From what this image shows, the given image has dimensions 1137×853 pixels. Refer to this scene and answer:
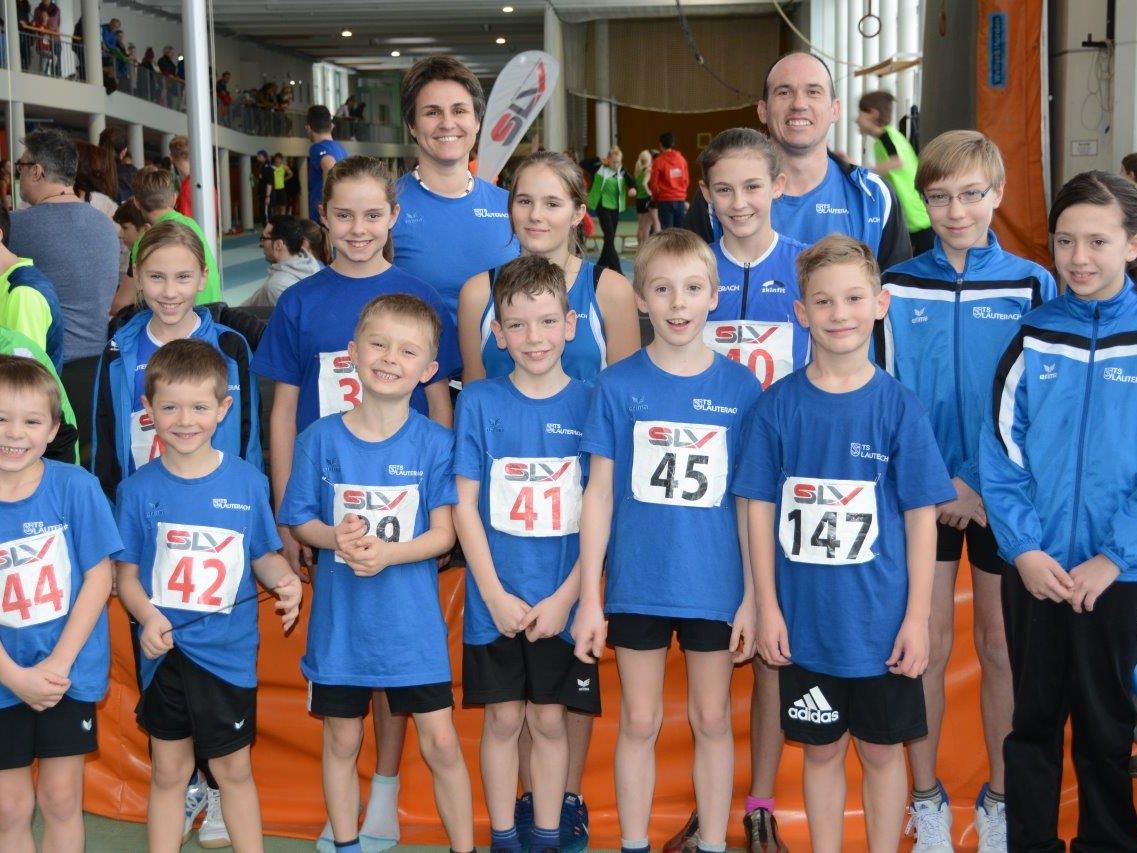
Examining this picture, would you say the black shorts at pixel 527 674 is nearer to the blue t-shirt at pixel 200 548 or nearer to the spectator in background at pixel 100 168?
the blue t-shirt at pixel 200 548

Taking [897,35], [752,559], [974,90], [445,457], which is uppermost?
[897,35]

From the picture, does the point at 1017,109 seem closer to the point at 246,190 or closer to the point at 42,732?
the point at 42,732

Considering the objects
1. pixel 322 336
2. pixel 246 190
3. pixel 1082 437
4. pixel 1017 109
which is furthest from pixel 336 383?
pixel 246 190

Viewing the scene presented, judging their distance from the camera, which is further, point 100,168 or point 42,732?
point 100,168

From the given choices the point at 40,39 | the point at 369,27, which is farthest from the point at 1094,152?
the point at 369,27

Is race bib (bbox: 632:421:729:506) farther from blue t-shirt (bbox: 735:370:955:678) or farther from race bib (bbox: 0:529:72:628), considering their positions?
race bib (bbox: 0:529:72:628)

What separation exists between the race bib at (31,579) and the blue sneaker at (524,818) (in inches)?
46.7

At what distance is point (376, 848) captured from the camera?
3121 mm

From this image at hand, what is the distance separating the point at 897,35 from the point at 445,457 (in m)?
14.4

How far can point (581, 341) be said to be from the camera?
9.82 feet

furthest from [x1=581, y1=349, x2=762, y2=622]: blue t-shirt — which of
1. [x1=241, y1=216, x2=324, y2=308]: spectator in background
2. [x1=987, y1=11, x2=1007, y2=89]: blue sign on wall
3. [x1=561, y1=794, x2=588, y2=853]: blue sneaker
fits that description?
[x1=987, y1=11, x2=1007, y2=89]: blue sign on wall

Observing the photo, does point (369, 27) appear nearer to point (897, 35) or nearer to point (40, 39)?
point (40, 39)

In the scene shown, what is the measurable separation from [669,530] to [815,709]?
49 cm

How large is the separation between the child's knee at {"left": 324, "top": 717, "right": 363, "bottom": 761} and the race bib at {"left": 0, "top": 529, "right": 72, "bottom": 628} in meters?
0.66
